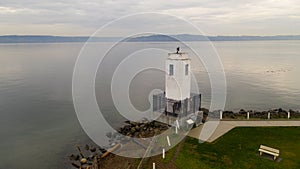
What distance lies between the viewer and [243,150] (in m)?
15.2

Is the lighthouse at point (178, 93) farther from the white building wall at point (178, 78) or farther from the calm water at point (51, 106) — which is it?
the calm water at point (51, 106)

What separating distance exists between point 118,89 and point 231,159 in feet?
101

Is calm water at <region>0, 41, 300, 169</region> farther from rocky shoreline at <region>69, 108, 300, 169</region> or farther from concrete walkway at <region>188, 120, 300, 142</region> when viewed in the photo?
concrete walkway at <region>188, 120, 300, 142</region>

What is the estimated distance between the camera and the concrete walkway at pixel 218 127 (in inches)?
680

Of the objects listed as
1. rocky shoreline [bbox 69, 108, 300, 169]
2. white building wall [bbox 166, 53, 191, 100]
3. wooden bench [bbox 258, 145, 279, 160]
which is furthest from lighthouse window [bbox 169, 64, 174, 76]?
wooden bench [bbox 258, 145, 279, 160]

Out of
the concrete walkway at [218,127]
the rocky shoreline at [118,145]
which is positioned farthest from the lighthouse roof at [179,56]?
the concrete walkway at [218,127]

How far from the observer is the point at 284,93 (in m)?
40.8

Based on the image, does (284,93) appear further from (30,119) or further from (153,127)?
(30,119)

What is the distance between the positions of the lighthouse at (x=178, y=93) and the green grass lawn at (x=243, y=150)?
287 centimetres

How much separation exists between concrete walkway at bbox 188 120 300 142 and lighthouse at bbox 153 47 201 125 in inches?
45.4

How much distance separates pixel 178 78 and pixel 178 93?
1191 millimetres

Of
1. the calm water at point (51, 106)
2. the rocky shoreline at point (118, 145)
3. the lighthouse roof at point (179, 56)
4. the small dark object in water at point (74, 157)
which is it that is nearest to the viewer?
the rocky shoreline at point (118, 145)

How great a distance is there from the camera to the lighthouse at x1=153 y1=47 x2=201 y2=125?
745 inches

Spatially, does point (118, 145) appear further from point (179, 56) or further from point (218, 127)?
point (179, 56)
